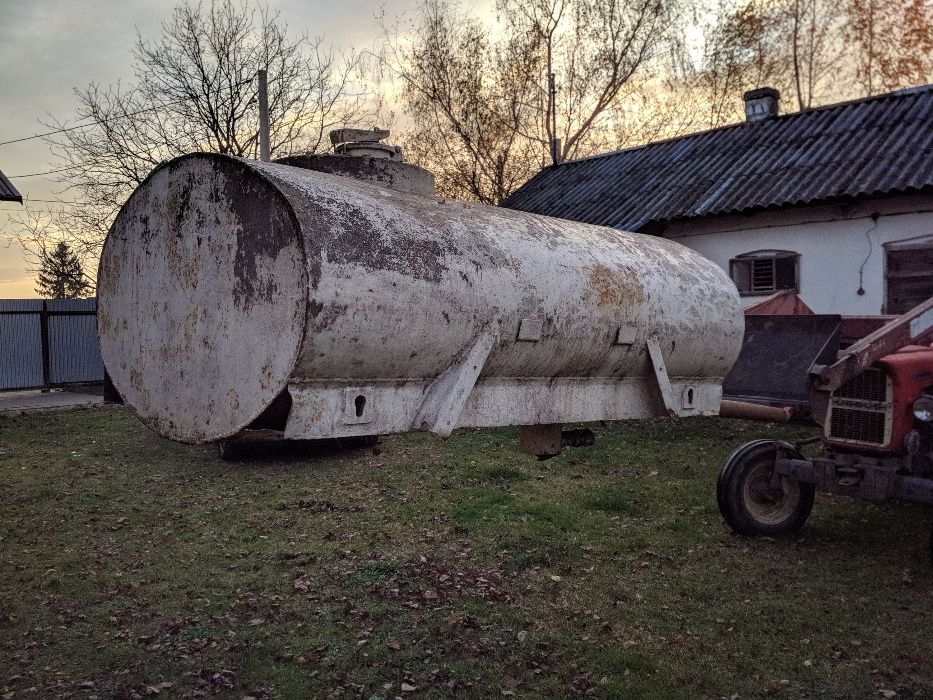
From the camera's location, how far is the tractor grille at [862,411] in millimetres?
6559

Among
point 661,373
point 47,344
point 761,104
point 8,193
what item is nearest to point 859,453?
point 661,373

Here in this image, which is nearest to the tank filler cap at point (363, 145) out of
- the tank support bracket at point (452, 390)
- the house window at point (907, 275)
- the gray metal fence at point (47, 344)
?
the tank support bracket at point (452, 390)

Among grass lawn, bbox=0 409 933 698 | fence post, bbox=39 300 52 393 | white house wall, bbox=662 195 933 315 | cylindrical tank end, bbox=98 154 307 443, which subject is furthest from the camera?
fence post, bbox=39 300 52 393

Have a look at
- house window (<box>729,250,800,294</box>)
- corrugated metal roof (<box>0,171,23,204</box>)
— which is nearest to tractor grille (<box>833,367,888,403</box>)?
house window (<box>729,250,800,294</box>)

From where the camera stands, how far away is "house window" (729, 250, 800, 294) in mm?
12750

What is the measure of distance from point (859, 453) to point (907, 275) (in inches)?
237

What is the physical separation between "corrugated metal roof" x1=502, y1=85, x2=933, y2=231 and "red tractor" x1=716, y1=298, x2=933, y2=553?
5757 millimetres

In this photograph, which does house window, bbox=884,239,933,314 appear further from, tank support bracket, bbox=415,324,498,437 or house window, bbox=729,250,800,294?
tank support bracket, bbox=415,324,498,437

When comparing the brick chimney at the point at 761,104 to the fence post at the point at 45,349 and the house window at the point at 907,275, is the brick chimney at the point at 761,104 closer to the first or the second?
the house window at the point at 907,275

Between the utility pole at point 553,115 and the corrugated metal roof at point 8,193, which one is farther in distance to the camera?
the utility pole at point 553,115

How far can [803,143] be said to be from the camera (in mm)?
14203

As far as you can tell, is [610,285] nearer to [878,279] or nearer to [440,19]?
[878,279]

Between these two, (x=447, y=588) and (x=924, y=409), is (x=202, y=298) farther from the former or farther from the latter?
(x=924, y=409)

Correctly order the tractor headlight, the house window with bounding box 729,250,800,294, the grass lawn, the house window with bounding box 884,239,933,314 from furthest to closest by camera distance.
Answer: the house window with bounding box 729,250,800,294 < the house window with bounding box 884,239,933,314 < the tractor headlight < the grass lawn
